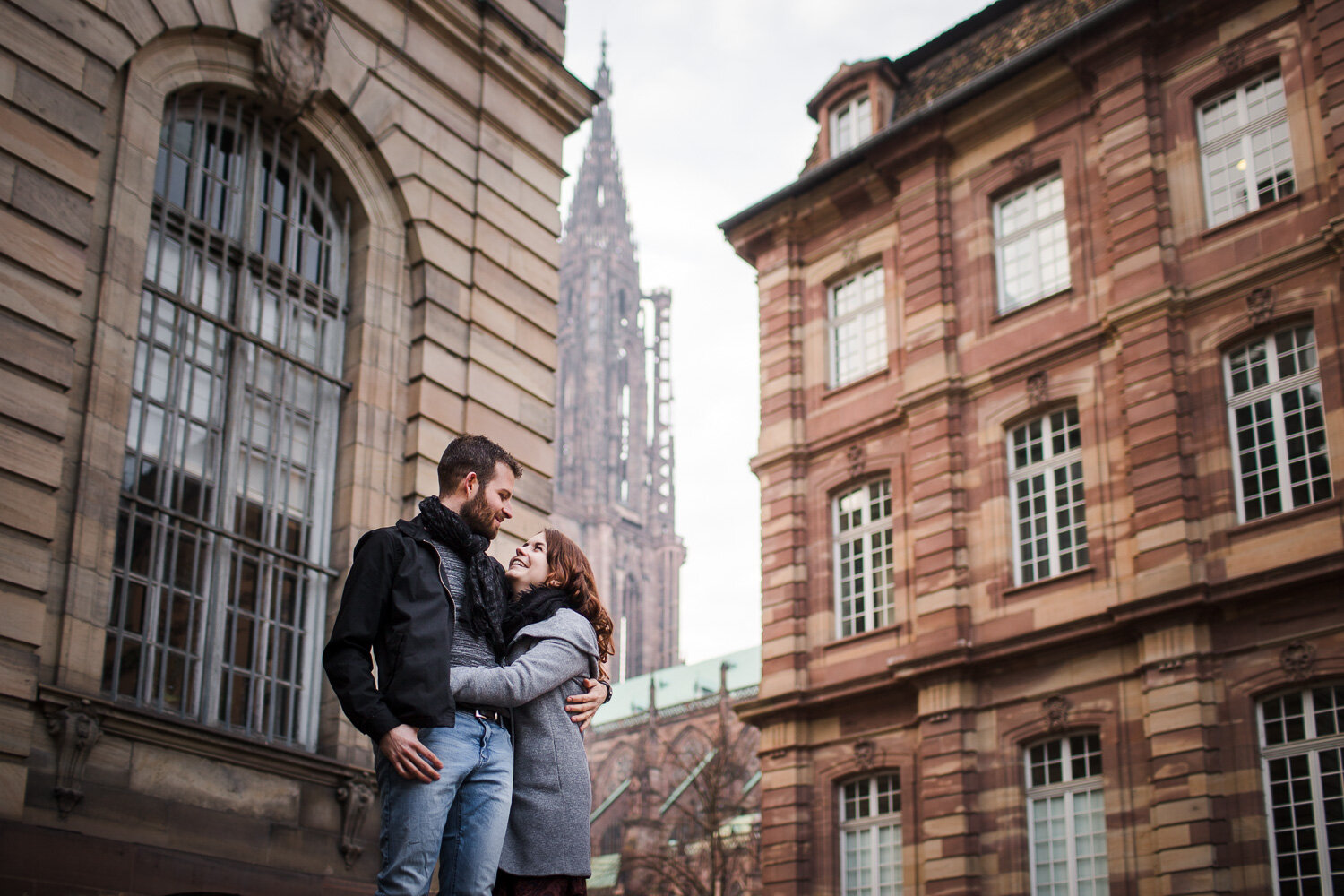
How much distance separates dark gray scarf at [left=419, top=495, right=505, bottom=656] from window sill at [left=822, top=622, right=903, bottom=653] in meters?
19.0

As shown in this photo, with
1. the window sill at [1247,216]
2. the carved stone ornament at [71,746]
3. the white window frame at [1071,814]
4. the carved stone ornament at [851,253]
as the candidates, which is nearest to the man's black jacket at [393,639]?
the carved stone ornament at [71,746]

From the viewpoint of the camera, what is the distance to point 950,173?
82.4ft

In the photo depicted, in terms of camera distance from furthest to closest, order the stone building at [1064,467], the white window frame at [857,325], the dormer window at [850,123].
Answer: the dormer window at [850,123] → the white window frame at [857,325] → the stone building at [1064,467]

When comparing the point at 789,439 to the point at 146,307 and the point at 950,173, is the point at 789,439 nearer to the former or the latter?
the point at 950,173

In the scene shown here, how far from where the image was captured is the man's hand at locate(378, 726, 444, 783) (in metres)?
4.32

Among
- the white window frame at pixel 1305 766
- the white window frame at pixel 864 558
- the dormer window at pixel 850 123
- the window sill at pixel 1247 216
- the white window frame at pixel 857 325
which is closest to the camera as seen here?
the white window frame at pixel 1305 766

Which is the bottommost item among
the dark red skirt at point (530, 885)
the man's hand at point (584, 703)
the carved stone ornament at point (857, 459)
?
the dark red skirt at point (530, 885)

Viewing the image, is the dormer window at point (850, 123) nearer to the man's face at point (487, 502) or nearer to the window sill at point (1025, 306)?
the window sill at point (1025, 306)

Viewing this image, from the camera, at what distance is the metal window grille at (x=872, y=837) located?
73.3 ft

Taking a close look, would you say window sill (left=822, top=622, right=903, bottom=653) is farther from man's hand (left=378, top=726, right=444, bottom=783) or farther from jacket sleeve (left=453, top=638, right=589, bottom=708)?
man's hand (left=378, top=726, right=444, bottom=783)

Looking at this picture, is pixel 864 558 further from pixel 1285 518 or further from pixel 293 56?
pixel 293 56

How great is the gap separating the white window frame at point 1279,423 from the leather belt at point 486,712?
53.2 feet

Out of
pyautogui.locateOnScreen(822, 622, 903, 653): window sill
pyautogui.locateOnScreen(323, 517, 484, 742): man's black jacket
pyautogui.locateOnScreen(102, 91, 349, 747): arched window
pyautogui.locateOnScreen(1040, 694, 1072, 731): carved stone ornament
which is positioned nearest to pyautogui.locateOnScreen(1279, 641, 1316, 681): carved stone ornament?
pyautogui.locateOnScreen(1040, 694, 1072, 731): carved stone ornament

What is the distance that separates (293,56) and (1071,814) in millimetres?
14587
